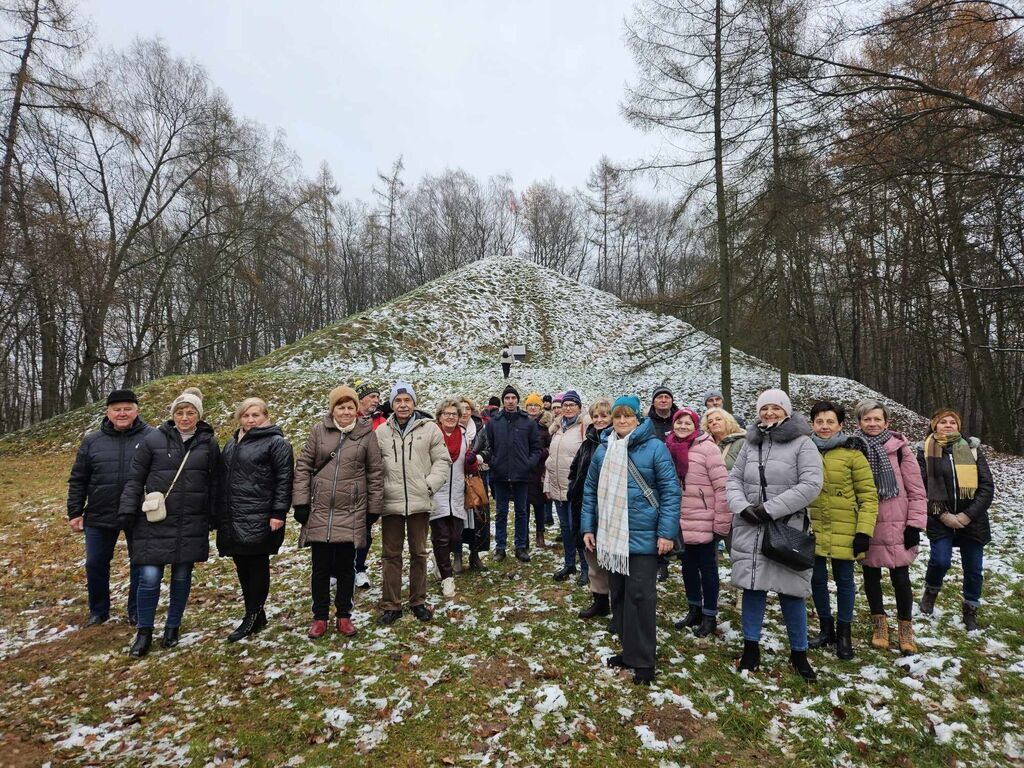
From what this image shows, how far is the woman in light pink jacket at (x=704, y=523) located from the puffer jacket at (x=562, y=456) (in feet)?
5.48

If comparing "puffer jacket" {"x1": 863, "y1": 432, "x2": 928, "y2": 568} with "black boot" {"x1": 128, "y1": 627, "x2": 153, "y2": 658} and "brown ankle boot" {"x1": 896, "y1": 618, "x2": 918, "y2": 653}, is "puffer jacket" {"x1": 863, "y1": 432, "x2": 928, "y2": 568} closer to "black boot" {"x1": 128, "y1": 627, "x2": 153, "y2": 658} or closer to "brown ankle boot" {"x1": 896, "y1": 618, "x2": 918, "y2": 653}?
"brown ankle boot" {"x1": 896, "y1": 618, "x2": 918, "y2": 653}

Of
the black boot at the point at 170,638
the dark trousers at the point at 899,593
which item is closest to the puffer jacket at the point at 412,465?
the black boot at the point at 170,638

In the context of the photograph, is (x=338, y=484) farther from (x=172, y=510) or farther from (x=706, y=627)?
(x=706, y=627)

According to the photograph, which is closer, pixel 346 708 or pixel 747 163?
pixel 346 708

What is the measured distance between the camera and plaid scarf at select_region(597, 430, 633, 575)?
3.78 m

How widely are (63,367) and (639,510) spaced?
111 ft

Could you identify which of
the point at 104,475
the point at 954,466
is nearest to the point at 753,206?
the point at 954,466

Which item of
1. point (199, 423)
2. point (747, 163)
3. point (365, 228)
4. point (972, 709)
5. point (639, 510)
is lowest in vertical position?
point (972, 709)

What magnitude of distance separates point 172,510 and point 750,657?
17.1ft

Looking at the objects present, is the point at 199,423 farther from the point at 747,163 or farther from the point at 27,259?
the point at 27,259

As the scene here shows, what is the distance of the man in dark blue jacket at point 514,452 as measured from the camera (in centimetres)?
640

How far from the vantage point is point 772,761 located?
291cm

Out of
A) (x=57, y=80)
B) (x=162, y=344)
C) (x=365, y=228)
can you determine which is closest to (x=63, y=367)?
(x=162, y=344)

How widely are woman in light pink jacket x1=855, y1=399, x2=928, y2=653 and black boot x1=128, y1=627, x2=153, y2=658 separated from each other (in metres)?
6.67
